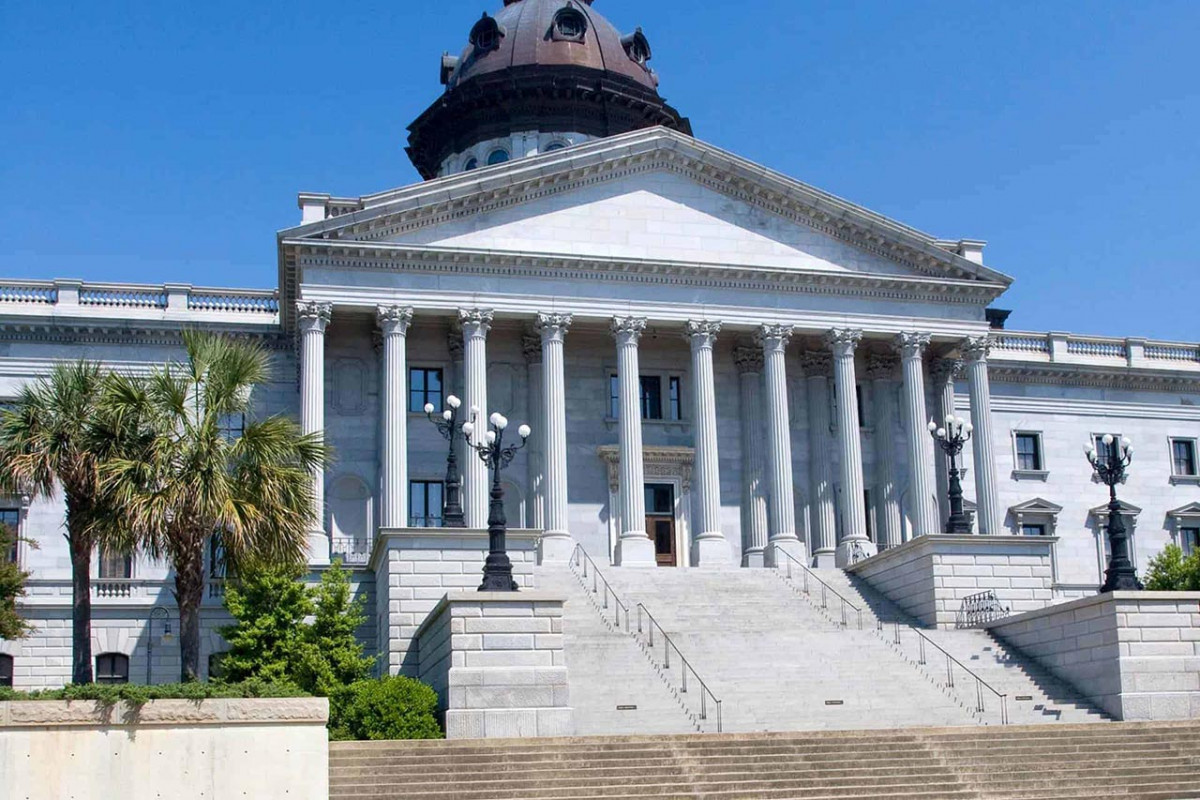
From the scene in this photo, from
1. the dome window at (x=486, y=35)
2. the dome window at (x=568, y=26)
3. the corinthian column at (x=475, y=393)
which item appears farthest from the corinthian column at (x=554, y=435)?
the dome window at (x=486, y=35)

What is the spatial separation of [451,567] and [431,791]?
1272 centimetres

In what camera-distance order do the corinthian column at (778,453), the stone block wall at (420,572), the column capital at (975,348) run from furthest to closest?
1. the column capital at (975,348)
2. the corinthian column at (778,453)
3. the stone block wall at (420,572)

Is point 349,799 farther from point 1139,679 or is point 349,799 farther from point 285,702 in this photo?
point 1139,679

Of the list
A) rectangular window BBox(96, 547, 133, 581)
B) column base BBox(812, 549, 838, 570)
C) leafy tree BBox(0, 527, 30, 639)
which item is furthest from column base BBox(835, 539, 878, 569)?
leafy tree BBox(0, 527, 30, 639)

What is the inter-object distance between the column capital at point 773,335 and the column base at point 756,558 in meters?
6.46

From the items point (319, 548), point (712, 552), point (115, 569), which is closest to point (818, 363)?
point (712, 552)

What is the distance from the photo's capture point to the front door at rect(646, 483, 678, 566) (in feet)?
165

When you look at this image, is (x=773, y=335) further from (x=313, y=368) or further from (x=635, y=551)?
(x=313, y=368)

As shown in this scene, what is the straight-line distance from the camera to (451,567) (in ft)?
122

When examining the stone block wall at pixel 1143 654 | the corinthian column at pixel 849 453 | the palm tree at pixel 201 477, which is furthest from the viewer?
the corinthian column at pixel 849 453

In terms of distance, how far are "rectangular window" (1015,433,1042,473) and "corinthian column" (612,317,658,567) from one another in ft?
57.4

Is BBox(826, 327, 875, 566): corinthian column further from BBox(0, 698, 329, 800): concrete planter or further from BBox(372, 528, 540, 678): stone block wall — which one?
BBox(0, 698, 329, 800): concrete planter

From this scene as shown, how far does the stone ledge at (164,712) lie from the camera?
22359mm

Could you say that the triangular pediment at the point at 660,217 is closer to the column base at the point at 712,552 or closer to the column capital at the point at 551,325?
the column capital at the point at 551,325
